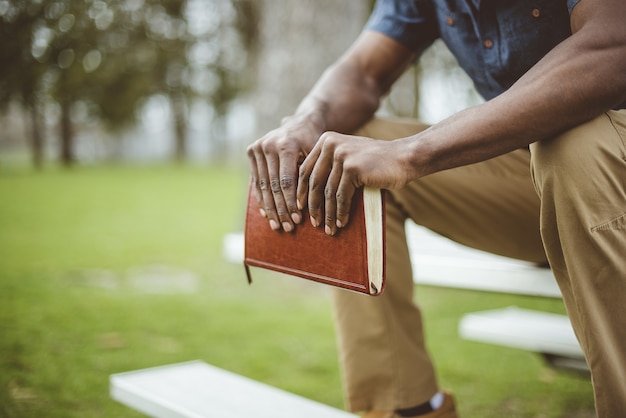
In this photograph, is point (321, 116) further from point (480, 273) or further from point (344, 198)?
point (480, 273)

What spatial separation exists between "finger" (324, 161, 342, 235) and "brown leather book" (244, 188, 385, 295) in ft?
0.06

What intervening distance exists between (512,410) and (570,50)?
150cm

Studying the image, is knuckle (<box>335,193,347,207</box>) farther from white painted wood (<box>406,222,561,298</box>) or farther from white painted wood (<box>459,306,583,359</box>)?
white painted wood (<box>459,306,583,359</box>)

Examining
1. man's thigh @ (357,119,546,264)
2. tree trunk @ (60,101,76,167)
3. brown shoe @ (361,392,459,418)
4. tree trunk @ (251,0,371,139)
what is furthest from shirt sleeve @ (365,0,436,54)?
tree trunk @ (60,101,76,167)

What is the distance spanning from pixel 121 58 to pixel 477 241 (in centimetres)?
1969

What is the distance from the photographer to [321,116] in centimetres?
158

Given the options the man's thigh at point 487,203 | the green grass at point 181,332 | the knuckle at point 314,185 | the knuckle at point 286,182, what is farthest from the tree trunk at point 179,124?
the knuckle at point 314,185

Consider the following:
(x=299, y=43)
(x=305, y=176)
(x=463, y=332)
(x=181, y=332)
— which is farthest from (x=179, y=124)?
(x=305, y=176)

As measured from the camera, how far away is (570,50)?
1096 mm

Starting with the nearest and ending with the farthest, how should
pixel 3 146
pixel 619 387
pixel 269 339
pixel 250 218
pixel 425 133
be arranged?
pixel 619 387, pixel 425 133, pixel 250 218, pixel 269 339, pixel 3 146

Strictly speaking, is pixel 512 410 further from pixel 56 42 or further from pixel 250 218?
pixel 56 42

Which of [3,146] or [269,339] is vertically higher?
[269,339]

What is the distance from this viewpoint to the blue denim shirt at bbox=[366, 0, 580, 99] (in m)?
1.34

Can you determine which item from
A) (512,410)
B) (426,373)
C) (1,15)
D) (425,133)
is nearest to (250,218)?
(425,133)
